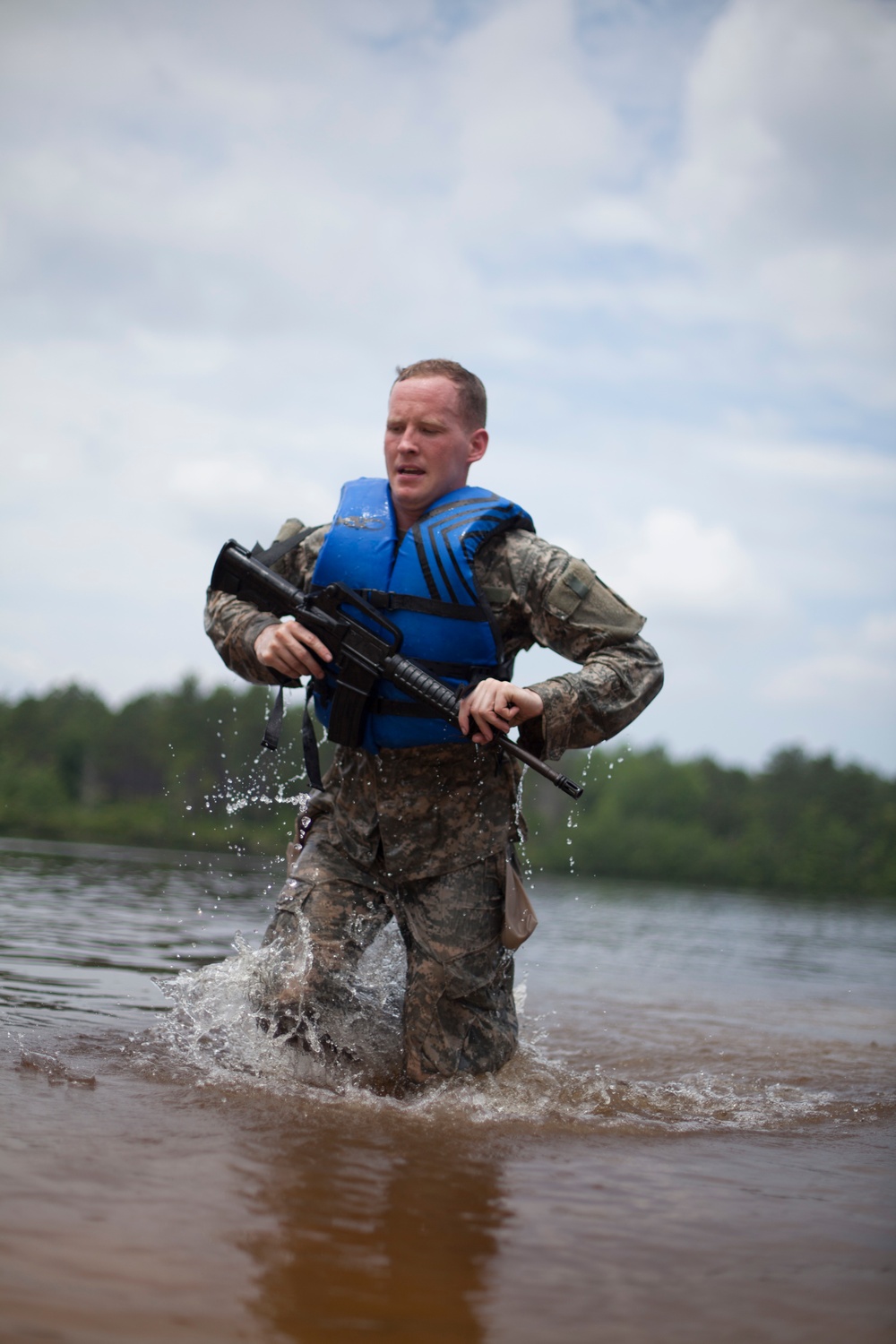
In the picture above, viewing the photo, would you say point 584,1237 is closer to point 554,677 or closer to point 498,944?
point 498,944

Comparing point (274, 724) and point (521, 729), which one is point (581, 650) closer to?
point (521, 729)

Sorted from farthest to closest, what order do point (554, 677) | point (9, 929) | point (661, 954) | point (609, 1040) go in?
point (661, 954), point (9, 929), point (609, 1040), point (554, 677)

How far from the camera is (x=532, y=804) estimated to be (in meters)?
88.2

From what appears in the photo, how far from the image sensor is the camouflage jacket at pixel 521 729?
148 inches

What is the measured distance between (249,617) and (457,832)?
1015mm

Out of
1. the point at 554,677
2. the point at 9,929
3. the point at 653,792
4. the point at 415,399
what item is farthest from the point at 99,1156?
the point at 653,792

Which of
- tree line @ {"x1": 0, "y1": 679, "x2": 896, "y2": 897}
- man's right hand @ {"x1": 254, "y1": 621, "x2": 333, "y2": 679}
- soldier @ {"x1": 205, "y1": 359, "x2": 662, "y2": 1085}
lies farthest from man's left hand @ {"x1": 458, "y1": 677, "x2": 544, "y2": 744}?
tree line @ {"x1": 0, "y1": 679, "x2": 896, "y2": 897}

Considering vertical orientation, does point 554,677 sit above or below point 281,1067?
above

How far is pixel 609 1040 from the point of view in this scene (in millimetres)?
6078

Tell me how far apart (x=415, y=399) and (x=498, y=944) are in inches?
72.3

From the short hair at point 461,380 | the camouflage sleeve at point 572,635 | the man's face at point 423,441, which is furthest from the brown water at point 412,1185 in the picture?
the short hair at point 461,380

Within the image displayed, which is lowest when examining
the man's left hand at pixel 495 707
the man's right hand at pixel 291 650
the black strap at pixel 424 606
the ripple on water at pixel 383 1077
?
the ripple on water at pixel 383 1077

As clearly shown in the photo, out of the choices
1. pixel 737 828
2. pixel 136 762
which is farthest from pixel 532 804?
pixel 136 762

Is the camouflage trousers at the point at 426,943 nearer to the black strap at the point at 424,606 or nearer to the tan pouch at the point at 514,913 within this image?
the tan pouch at the point at 514,913
